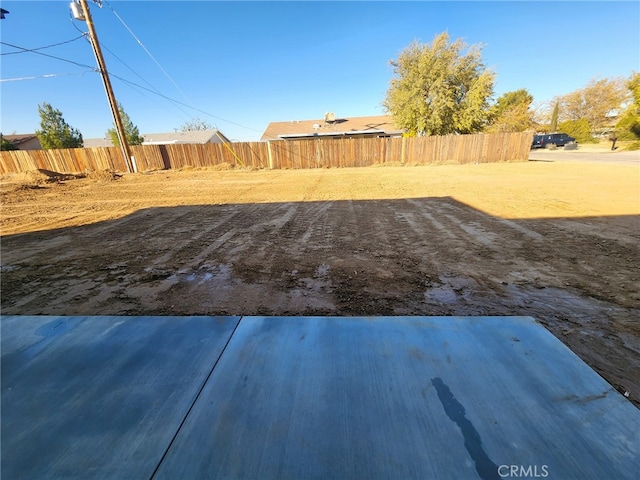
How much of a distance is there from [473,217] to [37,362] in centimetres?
628

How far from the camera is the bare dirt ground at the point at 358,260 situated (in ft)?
8.75

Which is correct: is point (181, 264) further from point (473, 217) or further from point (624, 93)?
point (624, 93)

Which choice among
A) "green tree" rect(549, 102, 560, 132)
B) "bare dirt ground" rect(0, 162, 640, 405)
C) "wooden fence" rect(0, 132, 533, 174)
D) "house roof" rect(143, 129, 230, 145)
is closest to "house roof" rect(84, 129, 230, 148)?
"house roof" rect(143, 129, 230, 145)

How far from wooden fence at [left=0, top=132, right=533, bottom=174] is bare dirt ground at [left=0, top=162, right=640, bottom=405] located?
9.86 m

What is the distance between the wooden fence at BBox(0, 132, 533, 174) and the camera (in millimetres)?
16781

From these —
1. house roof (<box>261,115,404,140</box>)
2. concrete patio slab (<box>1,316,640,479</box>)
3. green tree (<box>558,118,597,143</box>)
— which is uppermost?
house roof (<box>261,115,404,140</box>)

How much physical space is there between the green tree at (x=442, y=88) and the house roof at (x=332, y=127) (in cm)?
543

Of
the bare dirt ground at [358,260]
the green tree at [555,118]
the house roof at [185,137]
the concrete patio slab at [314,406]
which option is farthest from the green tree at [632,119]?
the house roof at [185,137]

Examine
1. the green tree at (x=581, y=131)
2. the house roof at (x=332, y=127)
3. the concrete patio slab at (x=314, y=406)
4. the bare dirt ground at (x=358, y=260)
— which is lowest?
the bare dirt ground at (x=358, y=260)

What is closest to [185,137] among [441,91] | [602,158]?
[441,91]

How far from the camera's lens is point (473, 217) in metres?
5.59

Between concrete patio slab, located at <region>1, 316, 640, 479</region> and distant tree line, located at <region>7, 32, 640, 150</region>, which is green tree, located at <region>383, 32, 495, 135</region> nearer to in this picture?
distant tree line, located at <region>7, 32, 640, 150</region>

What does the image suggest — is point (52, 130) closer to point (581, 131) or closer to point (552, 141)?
point (552, 141)

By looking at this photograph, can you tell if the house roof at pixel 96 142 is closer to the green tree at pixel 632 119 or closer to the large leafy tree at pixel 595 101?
the green tree at pixel 632 119
